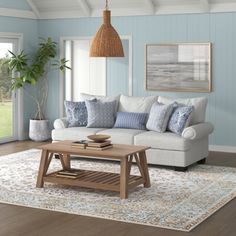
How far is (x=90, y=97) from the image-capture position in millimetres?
8859

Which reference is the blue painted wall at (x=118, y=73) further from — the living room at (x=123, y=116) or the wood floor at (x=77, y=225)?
the wood floor at (x=77, y=225)

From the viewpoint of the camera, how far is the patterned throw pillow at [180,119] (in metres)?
7.70

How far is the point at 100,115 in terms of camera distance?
332 inches

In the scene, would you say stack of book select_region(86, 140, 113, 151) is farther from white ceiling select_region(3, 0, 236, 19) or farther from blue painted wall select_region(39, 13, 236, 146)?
white ceiling select_region(3, 0, 236, 19)

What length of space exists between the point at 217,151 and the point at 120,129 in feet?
5.99

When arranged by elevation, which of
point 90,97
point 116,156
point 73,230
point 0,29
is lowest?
point 73,230

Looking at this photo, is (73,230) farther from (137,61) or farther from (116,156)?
(137,61)

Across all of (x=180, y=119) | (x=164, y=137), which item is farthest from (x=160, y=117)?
(x=164, y=137)

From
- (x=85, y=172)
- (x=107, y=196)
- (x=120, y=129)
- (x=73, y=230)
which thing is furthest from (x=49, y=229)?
(x=120, y=129)

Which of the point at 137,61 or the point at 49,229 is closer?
the point at 49,229

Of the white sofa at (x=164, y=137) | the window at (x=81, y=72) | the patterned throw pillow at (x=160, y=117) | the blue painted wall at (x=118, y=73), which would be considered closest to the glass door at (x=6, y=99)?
the window at (x=81, y=72)

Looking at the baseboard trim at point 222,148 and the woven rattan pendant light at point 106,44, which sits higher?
the woven rattan pendant light at point 106,44

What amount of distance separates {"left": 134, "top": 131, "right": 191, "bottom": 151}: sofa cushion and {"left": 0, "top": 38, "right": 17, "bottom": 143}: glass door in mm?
3178

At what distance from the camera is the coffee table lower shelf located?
6219 mm
